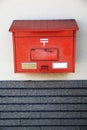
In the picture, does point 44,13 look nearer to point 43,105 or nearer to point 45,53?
point 45,53

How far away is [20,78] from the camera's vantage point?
1.92 meters

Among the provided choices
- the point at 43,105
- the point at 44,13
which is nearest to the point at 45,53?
the point at 44,13

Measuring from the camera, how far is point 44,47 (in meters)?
1.67

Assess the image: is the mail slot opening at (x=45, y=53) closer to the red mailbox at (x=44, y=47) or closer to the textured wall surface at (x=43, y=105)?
the red mailbox at (x=44, y=47)

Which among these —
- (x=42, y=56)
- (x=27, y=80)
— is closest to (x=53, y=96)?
(x=27, y=80)

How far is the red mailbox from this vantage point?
1.65 meters

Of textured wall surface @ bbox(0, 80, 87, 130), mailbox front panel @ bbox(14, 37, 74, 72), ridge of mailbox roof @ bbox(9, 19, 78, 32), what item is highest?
ridge of mailbox roof @ bbox(9, 19, 78, 32)

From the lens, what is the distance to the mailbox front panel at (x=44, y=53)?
1666 mm

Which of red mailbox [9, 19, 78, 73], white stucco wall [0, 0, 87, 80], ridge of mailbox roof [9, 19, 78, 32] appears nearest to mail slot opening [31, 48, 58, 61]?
red mailbox [9, 19, 78, 73]

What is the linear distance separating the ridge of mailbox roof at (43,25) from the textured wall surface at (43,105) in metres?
0.44

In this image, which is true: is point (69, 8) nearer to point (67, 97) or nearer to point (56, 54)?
point (56, 54)

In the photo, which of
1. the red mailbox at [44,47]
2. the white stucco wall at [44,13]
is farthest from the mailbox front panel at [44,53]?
the white stucco wall at [44,13]

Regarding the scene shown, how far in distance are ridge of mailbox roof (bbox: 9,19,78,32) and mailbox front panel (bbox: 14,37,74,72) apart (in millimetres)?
66

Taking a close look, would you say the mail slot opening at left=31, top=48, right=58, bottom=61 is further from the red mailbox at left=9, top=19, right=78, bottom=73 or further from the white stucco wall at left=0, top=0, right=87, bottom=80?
the white stucco wall at left=0, top=0, right=87, bottom=80
